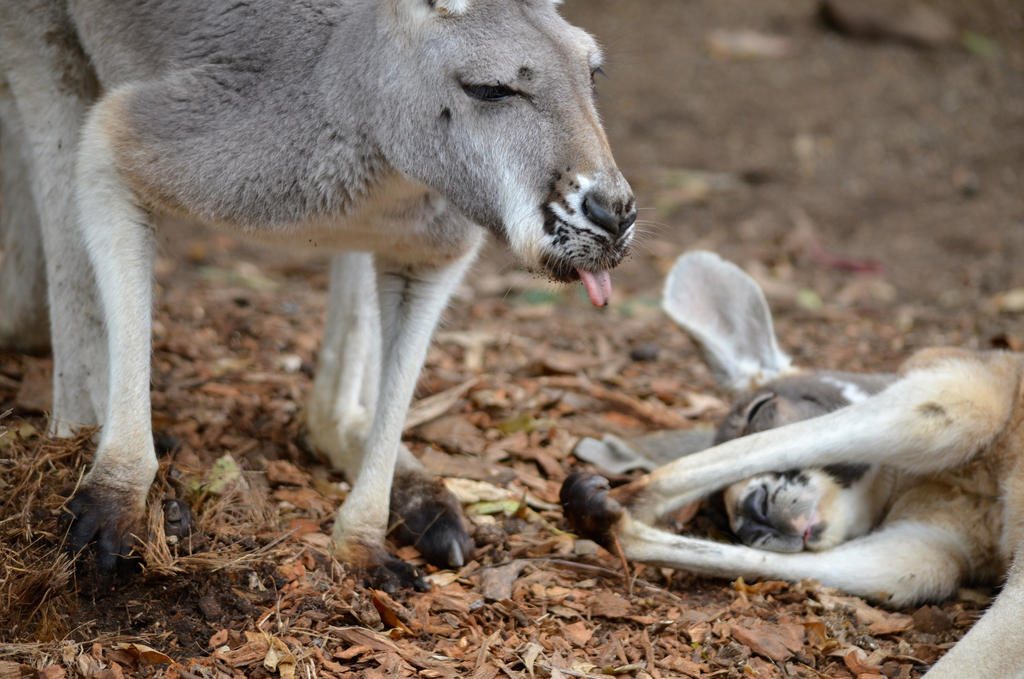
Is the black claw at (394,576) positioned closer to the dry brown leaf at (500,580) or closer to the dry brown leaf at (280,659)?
the dry brown leaf at (500,580)

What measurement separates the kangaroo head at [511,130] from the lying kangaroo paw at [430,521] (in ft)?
3.19

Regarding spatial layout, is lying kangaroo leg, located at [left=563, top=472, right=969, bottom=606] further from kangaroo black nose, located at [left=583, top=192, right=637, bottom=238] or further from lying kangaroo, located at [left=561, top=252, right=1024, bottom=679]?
kangaroo black nose, located at [left=583, top=192, right=637, bottom=238]

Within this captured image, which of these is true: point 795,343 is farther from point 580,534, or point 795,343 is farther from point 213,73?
point 213,73

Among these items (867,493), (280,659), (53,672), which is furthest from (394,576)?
(867,493)

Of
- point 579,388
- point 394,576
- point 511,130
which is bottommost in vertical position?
point 579,388

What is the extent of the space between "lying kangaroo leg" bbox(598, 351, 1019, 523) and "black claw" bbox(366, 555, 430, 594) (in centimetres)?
77

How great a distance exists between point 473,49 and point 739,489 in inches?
68.6

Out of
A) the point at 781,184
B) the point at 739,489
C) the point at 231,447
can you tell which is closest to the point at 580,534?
the point at 739,489

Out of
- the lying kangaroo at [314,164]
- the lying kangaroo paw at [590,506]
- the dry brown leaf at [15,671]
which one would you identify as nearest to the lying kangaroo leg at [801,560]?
the lying kangaroo paw at [590,506]

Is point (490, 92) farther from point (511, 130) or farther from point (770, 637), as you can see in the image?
point (770, 637)

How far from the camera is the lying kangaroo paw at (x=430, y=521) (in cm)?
355

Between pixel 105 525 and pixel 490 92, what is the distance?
5.19 ft

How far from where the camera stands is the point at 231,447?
4.09 meters

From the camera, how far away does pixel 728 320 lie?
4.59m
